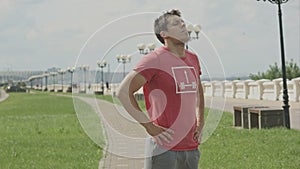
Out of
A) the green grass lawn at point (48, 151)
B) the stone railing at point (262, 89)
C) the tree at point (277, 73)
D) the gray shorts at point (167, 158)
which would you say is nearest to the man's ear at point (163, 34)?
the gray shorts at point (167, 158)

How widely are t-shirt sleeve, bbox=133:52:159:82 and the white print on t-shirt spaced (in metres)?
0.14

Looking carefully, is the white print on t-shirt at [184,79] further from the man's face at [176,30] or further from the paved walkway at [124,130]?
the paved walkway at [124,130]

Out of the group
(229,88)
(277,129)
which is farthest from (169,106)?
(229,88)

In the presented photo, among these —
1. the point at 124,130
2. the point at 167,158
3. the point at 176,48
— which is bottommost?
the point at 167,158

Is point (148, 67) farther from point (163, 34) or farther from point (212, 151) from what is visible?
point (212, 151)

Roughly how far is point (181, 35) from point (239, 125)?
1277 centimetres

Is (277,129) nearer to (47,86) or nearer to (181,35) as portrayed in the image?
(181,35)

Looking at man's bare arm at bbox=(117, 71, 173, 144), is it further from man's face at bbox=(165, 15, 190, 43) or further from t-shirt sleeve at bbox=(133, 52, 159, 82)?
man's face at bbox=(165, 15, 190, 43)

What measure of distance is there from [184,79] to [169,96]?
165mm

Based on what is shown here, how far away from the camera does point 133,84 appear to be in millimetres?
3912

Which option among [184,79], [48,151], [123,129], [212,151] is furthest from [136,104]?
[48,151]

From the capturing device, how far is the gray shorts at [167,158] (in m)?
3.99

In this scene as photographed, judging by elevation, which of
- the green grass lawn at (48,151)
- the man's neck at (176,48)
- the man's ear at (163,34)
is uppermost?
the man's ear at (163,34)

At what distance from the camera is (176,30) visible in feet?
13.2
